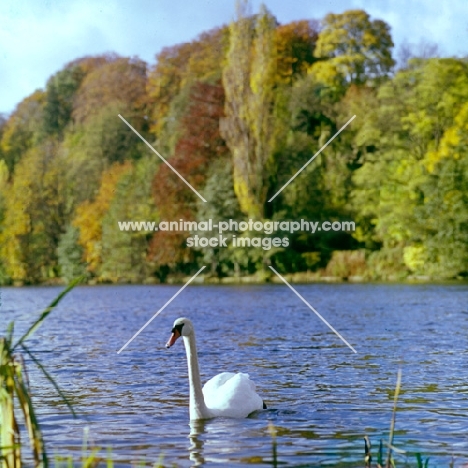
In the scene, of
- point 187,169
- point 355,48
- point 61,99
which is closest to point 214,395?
point 187,169

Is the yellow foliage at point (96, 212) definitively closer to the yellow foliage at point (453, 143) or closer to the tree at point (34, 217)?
the tree at point (34, 217)

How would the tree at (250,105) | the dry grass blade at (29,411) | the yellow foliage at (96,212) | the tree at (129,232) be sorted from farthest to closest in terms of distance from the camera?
the yellow foliage at (96,212)
the tree at (129,232)
the tree at (250,105)
the dry grass blade at (29,411)

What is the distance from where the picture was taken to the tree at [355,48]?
145 ft

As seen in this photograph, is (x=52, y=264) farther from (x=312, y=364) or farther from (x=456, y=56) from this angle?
(x=312, y=364)

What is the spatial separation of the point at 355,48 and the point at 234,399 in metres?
37.6

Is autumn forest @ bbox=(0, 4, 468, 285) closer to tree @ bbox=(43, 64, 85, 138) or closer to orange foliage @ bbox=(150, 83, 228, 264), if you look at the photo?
orange foliage @ bbox=(150, 83, 228, 264)

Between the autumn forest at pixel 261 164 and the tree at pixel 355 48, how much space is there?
6 cm

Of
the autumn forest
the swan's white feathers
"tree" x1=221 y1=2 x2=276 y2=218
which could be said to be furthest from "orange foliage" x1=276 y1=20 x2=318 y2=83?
the swan's white feathers

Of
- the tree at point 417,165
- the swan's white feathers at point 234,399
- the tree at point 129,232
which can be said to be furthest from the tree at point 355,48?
→ the swan's white feathers at point 234,399

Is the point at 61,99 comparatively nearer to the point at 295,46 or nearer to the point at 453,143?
the point at 295,46

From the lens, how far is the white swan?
803cm

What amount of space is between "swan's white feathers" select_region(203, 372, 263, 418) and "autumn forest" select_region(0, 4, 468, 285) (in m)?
29.7

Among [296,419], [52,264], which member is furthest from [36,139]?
[296,419]

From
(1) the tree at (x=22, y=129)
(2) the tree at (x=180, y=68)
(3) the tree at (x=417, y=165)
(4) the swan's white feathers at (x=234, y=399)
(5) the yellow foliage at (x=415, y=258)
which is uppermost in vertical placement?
(2) the tree at (x=180, y=68)
